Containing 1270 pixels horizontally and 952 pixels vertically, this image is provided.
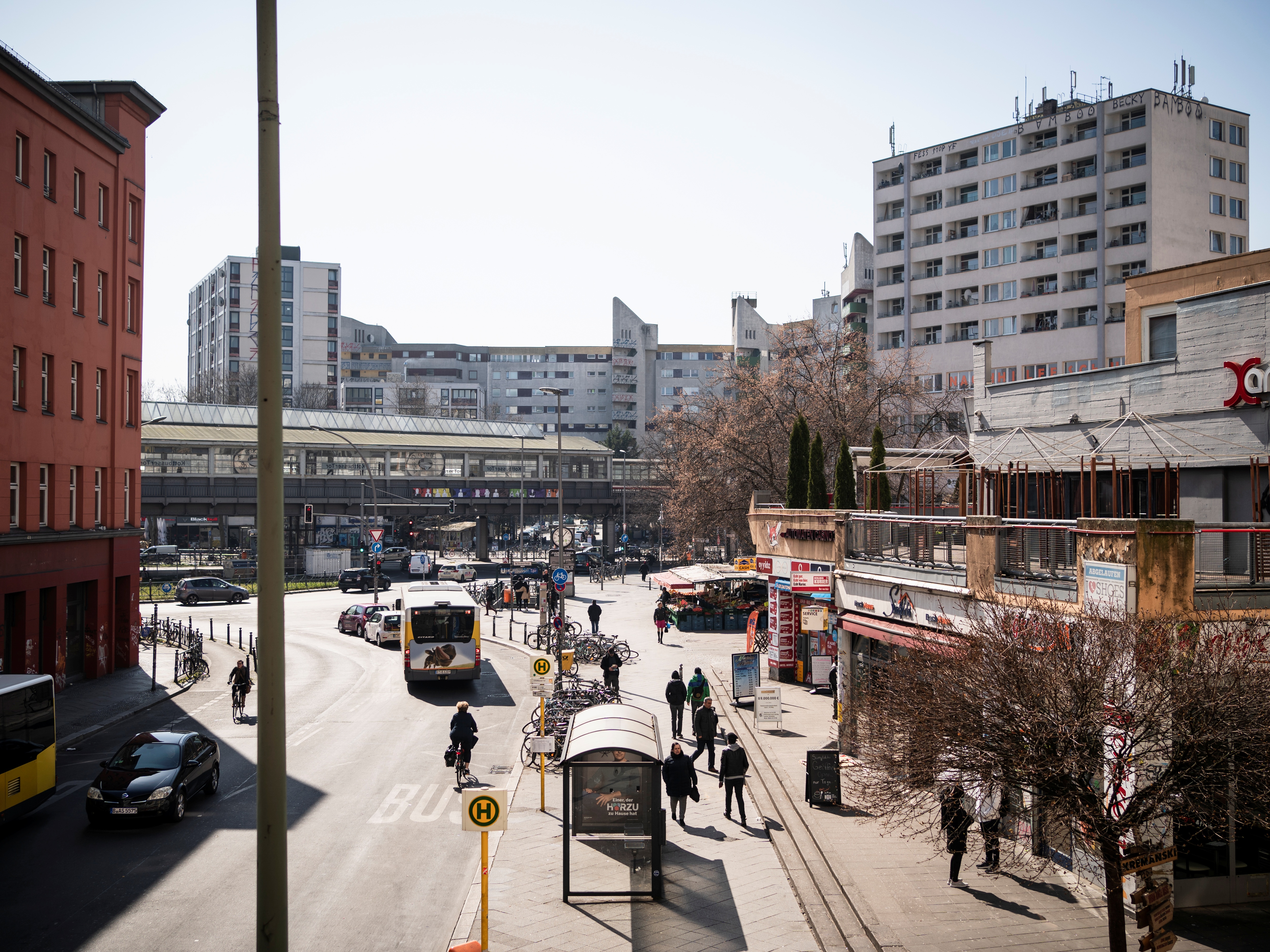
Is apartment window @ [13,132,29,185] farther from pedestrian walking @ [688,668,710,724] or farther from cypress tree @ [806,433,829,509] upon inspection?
cypress tree @ [806,433,829,509]

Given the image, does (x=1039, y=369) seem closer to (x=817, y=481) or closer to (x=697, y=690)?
(x=817, y=481)

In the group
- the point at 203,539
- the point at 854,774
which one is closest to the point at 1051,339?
the point at 854,774

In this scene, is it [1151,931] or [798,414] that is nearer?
[1151,931]

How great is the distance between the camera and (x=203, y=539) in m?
103

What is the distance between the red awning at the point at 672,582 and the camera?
42.2m

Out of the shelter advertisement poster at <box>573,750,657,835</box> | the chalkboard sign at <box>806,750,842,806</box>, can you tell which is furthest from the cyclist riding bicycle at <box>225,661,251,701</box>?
the chalkboard sign at <box>806,750,842,806</box>

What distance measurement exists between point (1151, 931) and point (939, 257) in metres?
64.7

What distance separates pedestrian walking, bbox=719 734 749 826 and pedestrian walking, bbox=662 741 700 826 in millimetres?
542

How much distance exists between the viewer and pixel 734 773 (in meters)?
15.8

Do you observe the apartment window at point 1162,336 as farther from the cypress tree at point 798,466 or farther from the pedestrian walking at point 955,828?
the pedestrian walking at point 955,828

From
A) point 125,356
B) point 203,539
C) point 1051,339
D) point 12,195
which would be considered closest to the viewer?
point 12,195

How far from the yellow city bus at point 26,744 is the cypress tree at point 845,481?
17.5 m

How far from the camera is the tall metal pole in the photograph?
608 cm

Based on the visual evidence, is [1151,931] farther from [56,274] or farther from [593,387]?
[593,387]
